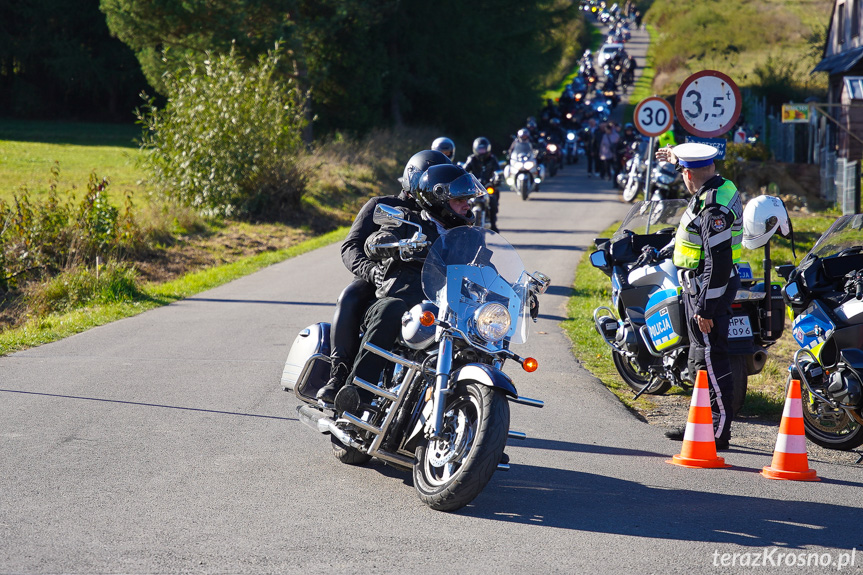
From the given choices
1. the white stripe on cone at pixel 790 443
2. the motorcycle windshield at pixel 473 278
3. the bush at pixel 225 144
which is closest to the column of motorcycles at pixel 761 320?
the white stripe on cone at pixel 790 443

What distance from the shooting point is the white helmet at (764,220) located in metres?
6.48

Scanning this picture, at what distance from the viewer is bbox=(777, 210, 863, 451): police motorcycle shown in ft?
19.1

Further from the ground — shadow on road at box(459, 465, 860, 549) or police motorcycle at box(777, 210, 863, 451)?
police motorcycle at box(777, 210, 863, 451)

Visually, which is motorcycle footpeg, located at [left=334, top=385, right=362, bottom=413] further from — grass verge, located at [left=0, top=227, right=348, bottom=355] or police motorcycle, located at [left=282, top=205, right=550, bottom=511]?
grass verge, located at [left=0, top=227, right=348, bottom=355]

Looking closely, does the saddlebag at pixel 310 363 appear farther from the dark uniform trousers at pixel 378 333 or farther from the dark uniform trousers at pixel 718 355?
the dark uniform trousers at pixel 718 355

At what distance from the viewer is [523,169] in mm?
25391

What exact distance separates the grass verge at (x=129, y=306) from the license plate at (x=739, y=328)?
640 cm

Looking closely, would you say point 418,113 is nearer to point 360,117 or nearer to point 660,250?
point 360,117

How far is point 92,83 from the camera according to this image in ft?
167

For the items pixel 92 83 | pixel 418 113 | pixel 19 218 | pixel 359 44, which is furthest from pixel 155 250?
pixel 92 83

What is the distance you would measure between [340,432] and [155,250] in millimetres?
11140

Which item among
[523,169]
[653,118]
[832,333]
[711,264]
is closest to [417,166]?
[711,264]

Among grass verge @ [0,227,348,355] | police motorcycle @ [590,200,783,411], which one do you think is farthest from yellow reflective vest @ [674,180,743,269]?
grass verge @ [0,227,348,355]

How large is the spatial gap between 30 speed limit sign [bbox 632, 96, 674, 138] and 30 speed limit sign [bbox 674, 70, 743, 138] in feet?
8.00
